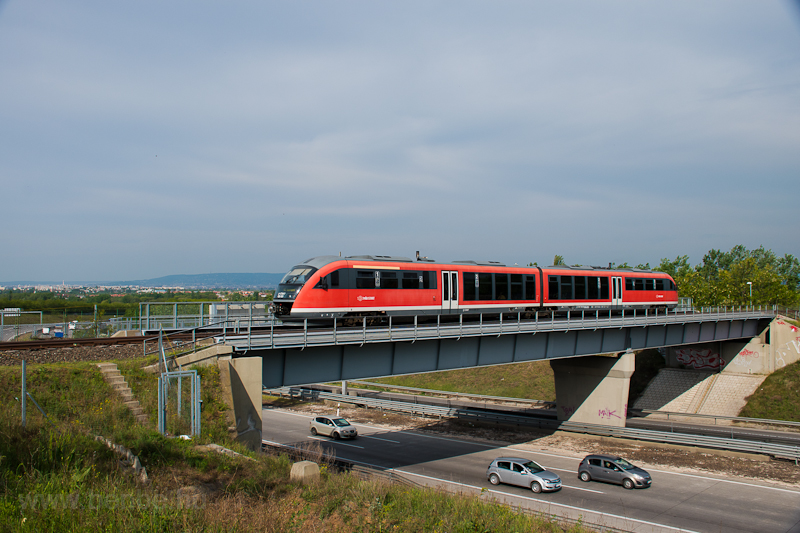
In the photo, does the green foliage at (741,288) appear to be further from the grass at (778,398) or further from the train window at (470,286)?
the train window at (470,286)

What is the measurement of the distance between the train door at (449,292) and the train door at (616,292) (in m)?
15.1

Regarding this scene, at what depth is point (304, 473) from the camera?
486 inches

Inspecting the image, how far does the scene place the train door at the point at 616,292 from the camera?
121 feet

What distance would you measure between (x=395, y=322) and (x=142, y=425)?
1412 cm

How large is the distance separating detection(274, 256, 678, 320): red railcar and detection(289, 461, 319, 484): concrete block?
1026 cm

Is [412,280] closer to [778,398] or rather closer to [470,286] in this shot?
[470,286]

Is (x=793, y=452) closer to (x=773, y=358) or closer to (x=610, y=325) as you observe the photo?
(x=610, y=325)

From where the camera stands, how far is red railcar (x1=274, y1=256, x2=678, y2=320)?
23.1 metres

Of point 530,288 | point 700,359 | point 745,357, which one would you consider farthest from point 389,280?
point 745,357

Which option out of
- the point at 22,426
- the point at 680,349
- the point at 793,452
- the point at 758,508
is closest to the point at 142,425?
the point at 22,426

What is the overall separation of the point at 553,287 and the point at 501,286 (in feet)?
16.1

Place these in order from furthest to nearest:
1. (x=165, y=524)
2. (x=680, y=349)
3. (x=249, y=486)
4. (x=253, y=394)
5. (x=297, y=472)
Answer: (x=680, y=349)
(x=253, y=394)
(x=297, y=472)
(x=249, y=486)
(x=165, y=524)

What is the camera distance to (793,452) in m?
27.2

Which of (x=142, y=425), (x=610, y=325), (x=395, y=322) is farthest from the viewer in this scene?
(x=610, y=325)
